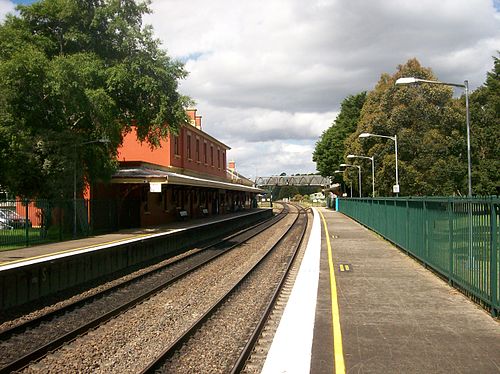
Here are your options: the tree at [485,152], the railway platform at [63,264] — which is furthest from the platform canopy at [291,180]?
the railway platform at [63,264]

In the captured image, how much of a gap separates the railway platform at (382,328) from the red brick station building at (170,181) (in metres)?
14.2

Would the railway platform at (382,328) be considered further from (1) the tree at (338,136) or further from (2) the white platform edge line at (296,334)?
(1) the tree at (338,136)

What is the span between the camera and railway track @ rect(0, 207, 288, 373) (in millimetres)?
7316

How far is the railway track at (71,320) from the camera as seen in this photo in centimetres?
732

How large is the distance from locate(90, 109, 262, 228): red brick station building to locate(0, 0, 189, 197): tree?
8.80ft

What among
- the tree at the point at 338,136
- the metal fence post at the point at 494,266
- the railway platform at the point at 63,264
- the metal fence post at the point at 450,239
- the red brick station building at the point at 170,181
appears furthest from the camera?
the tree at the point at 338,136

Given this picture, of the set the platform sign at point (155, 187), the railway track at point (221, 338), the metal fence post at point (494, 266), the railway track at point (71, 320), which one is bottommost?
the railway track at point (71, 320)

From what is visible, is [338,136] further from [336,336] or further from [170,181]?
[336,336]

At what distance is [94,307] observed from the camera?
34.9ft

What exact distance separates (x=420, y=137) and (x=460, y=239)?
38.7 meters

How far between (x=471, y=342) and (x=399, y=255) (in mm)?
10191

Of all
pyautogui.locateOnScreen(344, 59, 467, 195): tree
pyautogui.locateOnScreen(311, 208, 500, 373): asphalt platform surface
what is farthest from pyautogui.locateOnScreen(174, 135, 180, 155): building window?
pyautogui.locateOnScreen(311, 208, 500, 373): asphalt platform surface

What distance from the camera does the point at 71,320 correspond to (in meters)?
9.48

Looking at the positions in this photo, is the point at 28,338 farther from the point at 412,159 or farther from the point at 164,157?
the point at 412,159
